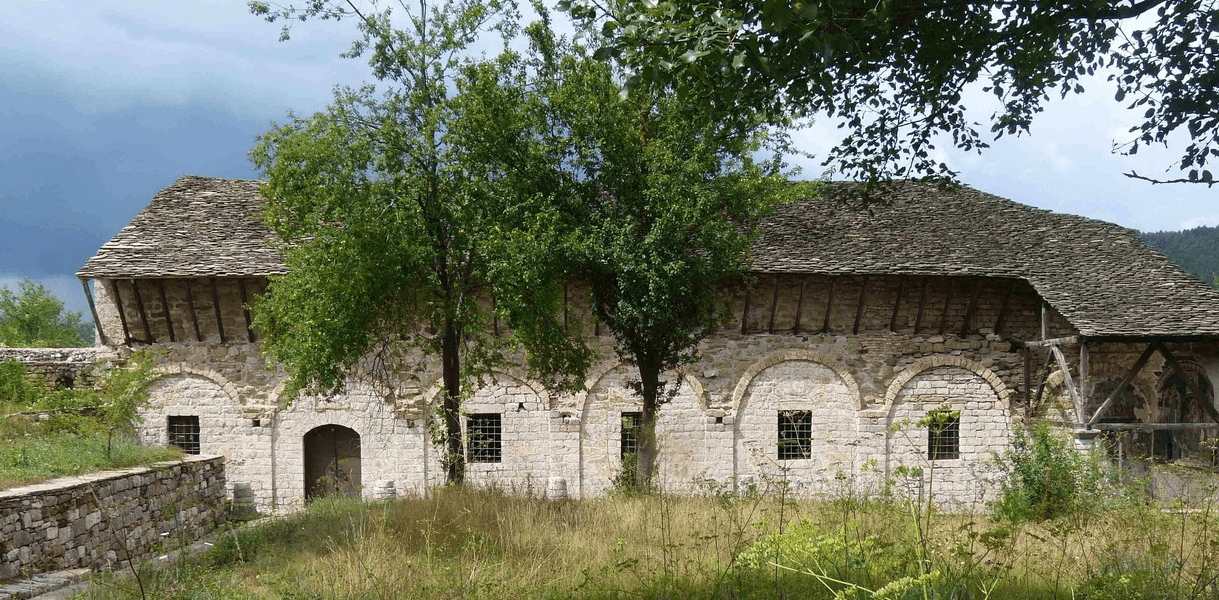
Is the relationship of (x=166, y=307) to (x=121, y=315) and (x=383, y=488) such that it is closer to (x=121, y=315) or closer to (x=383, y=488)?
(x=121, y=315)

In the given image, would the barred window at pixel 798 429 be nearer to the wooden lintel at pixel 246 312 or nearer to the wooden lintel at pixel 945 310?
the wooden lintel at pixel 945 310

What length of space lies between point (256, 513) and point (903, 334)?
42.2 ft

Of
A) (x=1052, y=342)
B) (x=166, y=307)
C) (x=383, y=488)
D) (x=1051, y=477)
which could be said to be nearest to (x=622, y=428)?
(x=383, y=488)

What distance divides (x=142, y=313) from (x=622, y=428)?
31.0 feet

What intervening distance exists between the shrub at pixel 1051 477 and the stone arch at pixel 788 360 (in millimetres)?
3272

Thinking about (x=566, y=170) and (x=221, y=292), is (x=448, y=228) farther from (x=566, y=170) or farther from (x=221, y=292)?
(x=221, y=292)

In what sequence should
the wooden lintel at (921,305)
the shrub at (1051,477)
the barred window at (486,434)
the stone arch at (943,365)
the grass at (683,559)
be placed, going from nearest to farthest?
the grass at (683,559) → the shrub at (1051,477) → the wooden lintel at (921,305) → the barred window at (486,434) → the stone arch at (943,365)

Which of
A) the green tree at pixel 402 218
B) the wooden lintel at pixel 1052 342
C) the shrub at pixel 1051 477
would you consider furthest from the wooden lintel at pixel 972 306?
the green tree at pixel 402 218

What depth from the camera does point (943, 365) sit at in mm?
16781

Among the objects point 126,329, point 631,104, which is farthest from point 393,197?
point 126,329

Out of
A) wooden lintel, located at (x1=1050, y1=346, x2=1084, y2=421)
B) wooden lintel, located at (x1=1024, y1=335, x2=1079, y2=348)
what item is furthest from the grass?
wooden lintel, located at (x1=1050, y1=346, x2=1084, y2=421)

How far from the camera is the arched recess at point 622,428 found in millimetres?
16281

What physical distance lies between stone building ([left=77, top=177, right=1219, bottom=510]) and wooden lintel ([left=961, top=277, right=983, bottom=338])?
6cm

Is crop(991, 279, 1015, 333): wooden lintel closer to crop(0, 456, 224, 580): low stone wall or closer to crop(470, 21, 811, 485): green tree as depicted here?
crop(470, 21, 811, 485): green tree
